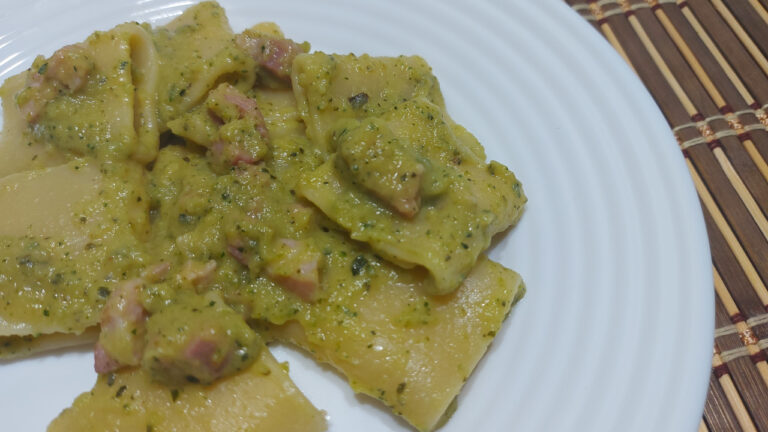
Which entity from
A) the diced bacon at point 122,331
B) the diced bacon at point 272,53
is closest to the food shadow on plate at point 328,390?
the diced bacon at point 122,331

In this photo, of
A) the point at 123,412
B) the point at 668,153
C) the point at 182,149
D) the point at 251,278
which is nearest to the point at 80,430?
the point at 123,412

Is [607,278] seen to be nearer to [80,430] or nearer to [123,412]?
[123,412]

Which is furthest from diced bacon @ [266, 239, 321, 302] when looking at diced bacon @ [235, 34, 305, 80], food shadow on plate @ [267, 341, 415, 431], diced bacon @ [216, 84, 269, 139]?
diced bacon @ [235, 34, 305, 80]

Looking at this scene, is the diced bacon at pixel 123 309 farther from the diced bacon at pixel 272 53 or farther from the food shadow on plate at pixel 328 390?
the diced bacon at pixel 272 53

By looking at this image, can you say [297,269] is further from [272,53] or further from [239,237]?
[272,53]

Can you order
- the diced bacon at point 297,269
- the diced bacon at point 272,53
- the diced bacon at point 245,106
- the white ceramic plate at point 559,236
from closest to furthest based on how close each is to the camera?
the white ceramic plate at point 559,236 < the diced bacon at point 297,269 < the diced bacon at point 245,106 < the diced bacon at point 272,53

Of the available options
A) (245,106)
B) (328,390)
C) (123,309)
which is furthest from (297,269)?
(245,106)
